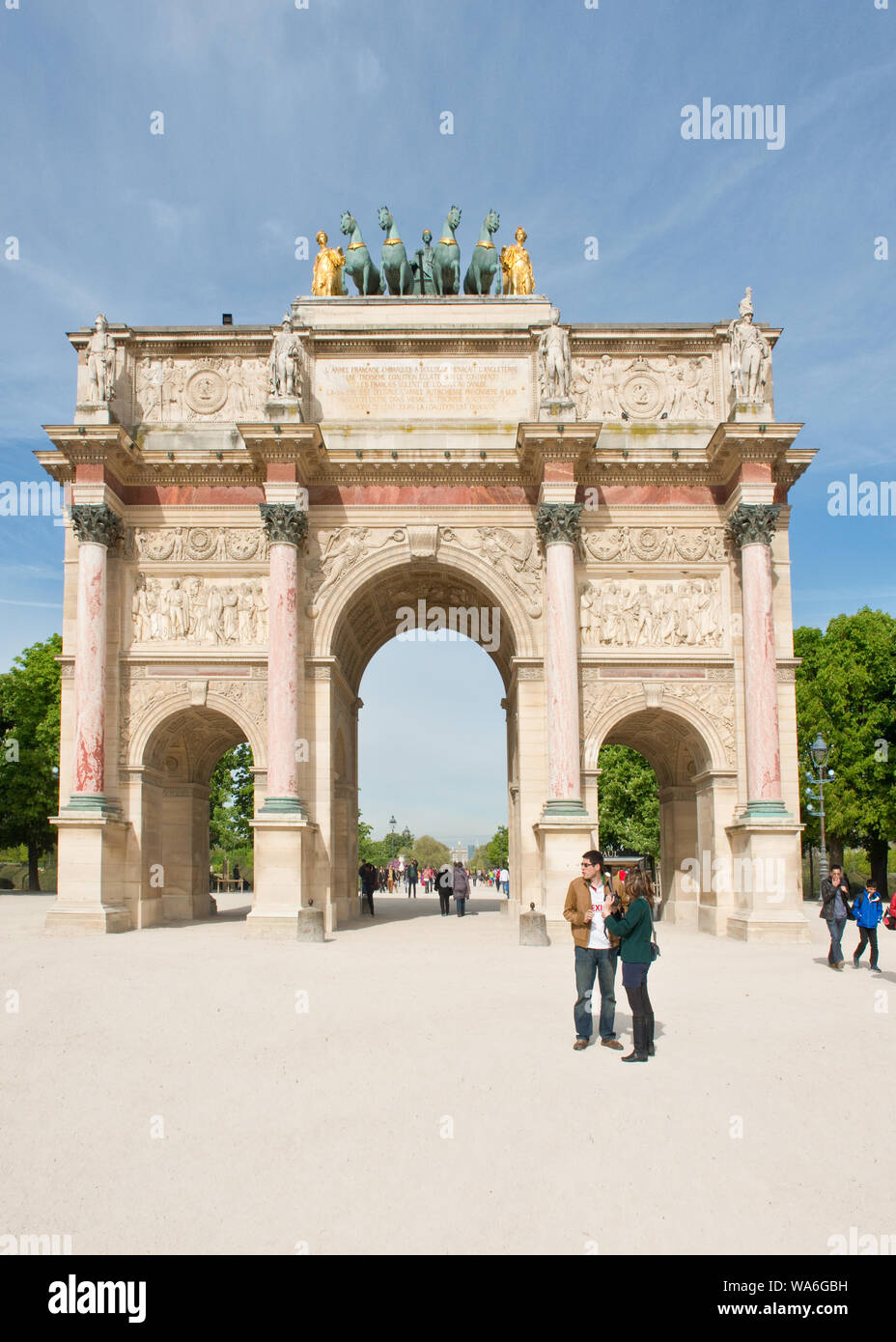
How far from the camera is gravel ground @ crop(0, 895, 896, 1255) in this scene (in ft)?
20.2

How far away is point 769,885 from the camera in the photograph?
2256 centimetres

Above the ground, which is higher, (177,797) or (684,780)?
(684,780)

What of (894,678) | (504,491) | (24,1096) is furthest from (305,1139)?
(894,678)

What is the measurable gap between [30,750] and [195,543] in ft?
82.9

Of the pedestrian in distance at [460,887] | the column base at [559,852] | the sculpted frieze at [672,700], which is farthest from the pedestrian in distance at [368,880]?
the sculpted frieze at [672,700]

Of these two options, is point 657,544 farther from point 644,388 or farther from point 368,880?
Result: point 368,880

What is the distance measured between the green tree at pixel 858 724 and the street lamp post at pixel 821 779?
2.61 ft

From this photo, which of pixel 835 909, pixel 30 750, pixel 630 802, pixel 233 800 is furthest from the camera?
pixel 233 800

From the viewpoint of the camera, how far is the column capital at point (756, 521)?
79.8ft

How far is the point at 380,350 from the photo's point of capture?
26.5 meters

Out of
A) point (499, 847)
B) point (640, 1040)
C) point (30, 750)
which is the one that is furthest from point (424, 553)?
point (499, 847)

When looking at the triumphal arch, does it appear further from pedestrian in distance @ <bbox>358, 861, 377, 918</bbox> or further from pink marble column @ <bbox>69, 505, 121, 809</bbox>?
pedestrian in distance @ <bbox>358, 861, 377, 918</bbox>

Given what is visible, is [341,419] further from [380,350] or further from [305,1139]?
[305,1139]

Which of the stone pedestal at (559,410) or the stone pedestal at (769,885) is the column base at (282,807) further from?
the stone pedestal at (559,410)
